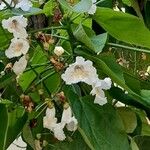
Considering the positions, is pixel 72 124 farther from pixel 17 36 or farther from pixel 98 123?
pixel 17 36

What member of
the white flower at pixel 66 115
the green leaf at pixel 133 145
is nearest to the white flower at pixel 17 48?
the white flower at pixel 66 115

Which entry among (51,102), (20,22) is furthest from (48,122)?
(20,22)

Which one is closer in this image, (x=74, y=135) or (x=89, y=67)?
(x=89, y=67)

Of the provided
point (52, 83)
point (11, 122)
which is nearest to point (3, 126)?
point (11, 122)

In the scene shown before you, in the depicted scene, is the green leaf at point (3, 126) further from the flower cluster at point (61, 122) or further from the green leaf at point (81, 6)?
the green leaf at point (81, 6)

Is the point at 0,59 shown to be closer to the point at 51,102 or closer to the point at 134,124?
the point at 51,102

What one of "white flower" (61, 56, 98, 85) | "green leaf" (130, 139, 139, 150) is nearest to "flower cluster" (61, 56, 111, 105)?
"white flower" (61, 56, 98, 85)
